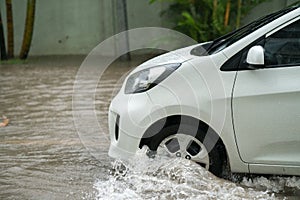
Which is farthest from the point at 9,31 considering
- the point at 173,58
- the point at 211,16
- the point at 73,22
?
the point at 173,58

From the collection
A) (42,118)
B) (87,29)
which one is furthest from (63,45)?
(42,118)

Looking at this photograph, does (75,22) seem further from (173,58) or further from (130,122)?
(130,122)

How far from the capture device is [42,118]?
6.62 meters

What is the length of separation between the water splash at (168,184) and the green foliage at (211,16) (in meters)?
7.89

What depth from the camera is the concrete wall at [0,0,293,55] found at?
13.5m

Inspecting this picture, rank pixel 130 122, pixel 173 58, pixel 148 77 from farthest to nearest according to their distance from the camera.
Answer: pixel 173 58 < pixel 148 77 < pixel 130 122

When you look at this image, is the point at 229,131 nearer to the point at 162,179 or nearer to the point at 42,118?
the point at 162,179

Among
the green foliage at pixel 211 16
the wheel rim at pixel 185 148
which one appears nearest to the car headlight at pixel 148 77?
the wheel rim at pixel 185 148

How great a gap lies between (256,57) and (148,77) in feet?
3.35

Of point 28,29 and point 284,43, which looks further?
point 28,29

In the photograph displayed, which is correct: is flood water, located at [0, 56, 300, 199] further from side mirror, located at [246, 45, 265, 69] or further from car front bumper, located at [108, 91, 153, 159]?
side mirror, located at [246, 45, 265, 69]

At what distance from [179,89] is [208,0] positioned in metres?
8.23

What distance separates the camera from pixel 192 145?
406 centimetres

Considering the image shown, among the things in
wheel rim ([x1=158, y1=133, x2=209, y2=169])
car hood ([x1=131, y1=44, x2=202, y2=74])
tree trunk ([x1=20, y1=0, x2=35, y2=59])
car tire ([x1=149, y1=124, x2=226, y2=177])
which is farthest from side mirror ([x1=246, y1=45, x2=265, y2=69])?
tree trunk ([x1=20, y1=0, x2=35, y2=59])
